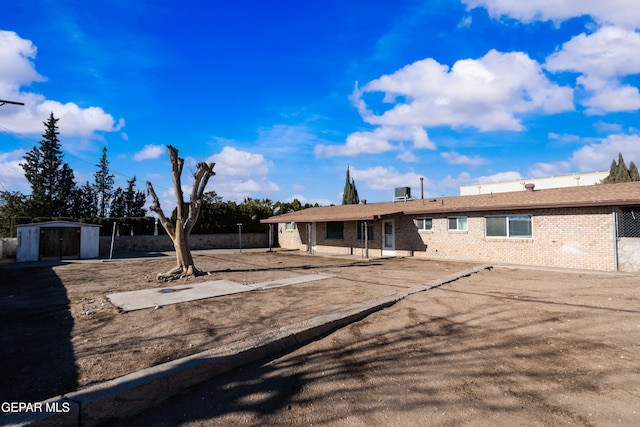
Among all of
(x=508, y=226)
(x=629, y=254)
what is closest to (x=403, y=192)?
(x=508, y=226)

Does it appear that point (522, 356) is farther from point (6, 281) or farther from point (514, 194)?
point (6, 281)

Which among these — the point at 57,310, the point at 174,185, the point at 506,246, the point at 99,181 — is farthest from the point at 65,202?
the point at 506,246

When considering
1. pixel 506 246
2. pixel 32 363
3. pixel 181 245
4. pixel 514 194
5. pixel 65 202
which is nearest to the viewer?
pixel 32 363

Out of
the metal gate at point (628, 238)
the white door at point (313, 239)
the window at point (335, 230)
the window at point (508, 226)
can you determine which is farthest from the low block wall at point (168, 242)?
the metal gate at point (628, 238)

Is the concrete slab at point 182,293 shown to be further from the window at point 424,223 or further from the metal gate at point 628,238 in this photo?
the metal gate at point 628,238

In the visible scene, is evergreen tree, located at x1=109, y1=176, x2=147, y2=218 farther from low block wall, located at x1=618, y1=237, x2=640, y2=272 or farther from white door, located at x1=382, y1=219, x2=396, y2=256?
low block wall, located at x1=618, y1=237, x2=640, y2=272

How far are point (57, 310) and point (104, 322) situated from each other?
2.07m

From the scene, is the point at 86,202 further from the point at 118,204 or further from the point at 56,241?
the point at 56,241

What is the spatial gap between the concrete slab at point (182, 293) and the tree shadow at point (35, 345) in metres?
1.12

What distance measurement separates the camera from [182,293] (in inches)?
342

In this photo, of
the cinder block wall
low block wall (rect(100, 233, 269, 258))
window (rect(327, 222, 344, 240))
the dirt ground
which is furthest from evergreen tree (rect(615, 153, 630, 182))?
low block wall (rect(100, 233, 269, 258))

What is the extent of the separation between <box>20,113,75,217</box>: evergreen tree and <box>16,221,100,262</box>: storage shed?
1840cm

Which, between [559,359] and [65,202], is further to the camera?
[65,202]

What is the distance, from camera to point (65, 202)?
35.5 m
